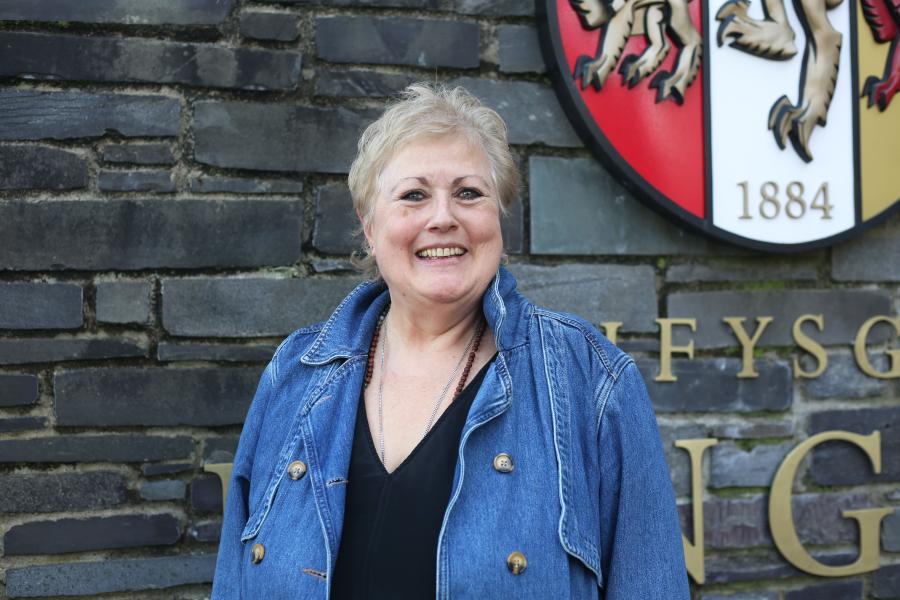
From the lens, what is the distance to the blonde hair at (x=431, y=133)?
5.53ft

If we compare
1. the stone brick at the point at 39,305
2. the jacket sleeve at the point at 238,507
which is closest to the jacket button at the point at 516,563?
the jacket sleeve at the point at 238,507

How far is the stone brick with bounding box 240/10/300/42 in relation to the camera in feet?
7.68

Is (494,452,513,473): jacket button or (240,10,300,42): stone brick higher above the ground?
(240,10,300,42): stone brick

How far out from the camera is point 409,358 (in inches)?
69.2

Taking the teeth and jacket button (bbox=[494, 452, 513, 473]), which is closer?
jacket button (bbox=[494, 452, 513, 473])

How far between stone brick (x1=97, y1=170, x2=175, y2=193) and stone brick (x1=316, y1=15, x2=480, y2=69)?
566 mm

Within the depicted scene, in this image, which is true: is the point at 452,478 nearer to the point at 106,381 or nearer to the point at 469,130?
the point at 469,130

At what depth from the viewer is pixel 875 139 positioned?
8.43ft

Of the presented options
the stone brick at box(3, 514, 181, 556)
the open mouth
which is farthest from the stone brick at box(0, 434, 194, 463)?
the open mouth

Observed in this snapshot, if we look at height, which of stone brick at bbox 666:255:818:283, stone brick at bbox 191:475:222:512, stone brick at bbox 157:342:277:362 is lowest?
stone brick at bbox 191:475:222:512

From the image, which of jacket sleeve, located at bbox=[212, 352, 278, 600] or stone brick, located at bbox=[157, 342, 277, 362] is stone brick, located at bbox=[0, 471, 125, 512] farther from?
A: jacket sleeve, located at bbox=[212, 352, 278, 600]

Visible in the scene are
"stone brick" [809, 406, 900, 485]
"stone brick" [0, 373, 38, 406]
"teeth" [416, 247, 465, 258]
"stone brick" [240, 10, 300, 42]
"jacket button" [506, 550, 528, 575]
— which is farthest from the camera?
"stone brick" [809, 406, 900, 485]

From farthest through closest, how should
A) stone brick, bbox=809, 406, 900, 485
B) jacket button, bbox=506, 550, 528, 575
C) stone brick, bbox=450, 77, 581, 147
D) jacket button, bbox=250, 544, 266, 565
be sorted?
stone brick, bbox=809, 406, 900, 485, stone brick, bbox=450, 77, 581, 147, jacket button, bbox=250, 544, 266, 565, jacket button, bbox=506, 550, 528, 575

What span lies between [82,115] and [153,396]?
0.80 metres
